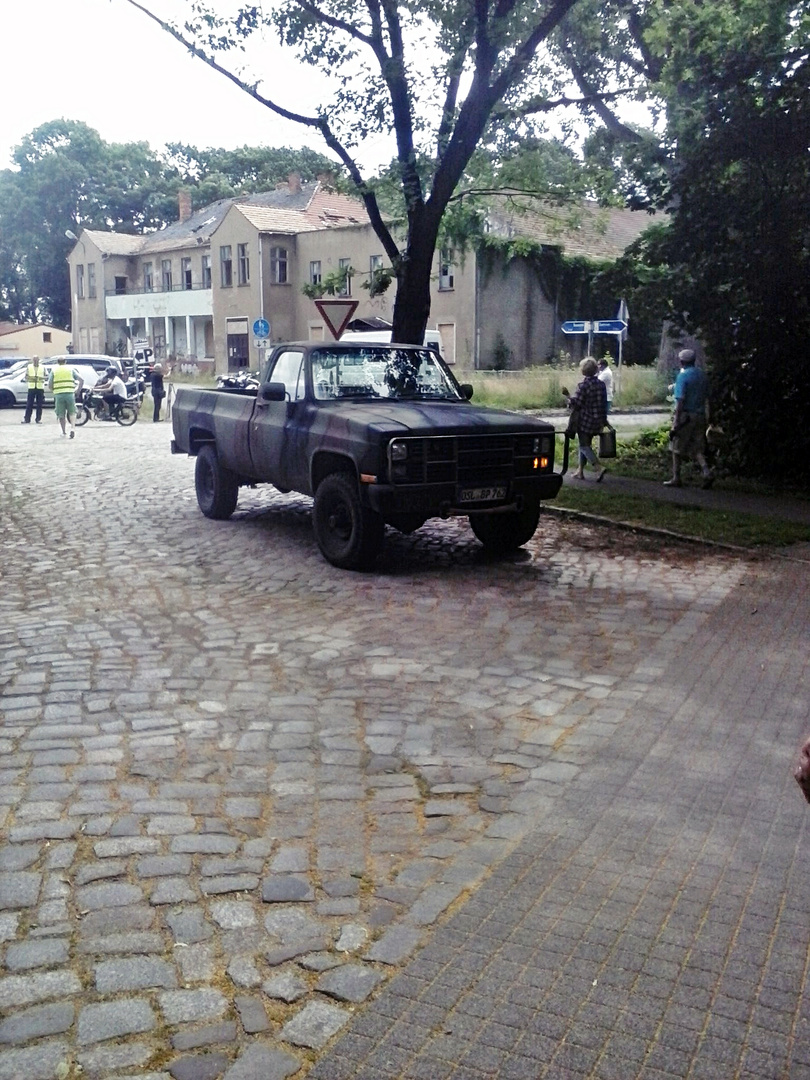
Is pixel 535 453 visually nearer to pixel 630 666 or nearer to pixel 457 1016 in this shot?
pixel 630 666

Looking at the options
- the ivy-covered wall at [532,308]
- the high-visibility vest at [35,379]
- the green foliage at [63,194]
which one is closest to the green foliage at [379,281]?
the high-visibility vest at [35,379]

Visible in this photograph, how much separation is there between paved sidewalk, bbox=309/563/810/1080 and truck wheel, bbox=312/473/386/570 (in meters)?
4.37

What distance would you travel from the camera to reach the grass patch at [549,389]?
35.9 metres

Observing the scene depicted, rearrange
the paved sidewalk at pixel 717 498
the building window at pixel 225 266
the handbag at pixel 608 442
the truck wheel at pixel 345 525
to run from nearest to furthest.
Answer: the truck wheel at pixel 345 525, the paved sidewalk at pixel 717 498, the handbag at pixel 608 442, the building window at pixel 225 266

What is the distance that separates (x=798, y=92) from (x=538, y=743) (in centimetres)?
→ 1254

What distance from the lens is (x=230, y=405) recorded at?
40.6 feet

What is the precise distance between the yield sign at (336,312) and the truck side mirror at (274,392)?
7.39m

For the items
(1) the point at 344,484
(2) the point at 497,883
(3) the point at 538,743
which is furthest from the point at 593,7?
(2) the point at 497,883

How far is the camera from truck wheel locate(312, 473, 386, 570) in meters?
9.78

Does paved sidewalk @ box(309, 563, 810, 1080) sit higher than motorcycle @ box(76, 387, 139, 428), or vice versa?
motorcycle @ box(76, 387, 139, 428)

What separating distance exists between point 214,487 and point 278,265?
159 feet

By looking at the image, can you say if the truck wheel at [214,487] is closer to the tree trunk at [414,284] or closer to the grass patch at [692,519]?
the tree trunk at [414,284]

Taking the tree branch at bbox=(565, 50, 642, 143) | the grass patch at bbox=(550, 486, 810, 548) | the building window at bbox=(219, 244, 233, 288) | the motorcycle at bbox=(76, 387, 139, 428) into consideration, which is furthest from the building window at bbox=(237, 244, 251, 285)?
the grass patch at bbox=(550, 486, 810, 548)

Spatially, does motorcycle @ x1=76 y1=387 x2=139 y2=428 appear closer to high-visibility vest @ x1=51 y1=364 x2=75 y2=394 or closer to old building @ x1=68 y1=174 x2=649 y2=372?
high-visibility vest @ x1=51 y1=364 x2=75 y2=394
